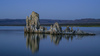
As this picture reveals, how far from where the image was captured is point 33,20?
41000 millimetres

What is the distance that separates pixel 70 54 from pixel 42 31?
2249 centimetres

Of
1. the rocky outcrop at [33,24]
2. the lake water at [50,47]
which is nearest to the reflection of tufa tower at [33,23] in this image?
the rocky outcrop at [33,24]

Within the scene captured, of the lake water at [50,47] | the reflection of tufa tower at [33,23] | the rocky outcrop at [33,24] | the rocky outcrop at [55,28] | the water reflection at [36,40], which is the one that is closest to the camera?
the lake water at [50,47]

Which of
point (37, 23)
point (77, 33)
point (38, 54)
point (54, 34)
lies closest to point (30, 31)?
point (37, 23)

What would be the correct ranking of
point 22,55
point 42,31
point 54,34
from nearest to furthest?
point 22,55 < point 54,34 < point 42,31

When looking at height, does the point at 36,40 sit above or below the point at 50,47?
below

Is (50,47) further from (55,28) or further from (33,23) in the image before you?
(33,23)

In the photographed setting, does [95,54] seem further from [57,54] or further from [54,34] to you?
[54,34]

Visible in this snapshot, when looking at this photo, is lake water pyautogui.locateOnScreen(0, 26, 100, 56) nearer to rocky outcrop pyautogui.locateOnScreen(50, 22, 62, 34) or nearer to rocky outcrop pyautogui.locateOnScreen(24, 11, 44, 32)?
rocky outcrop pyautogui.locateOnScreen(50, 22, 62, 34)

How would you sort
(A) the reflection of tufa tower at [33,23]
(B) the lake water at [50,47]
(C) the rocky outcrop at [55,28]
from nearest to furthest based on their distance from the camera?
(B) the lake water at [50,47] → (C) the rocky outcrop at [55,28] → (A) the reflection of tufa tower at [33,23]

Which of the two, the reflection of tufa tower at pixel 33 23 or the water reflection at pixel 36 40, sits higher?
the reflection of tufa tower at pixel 33 23

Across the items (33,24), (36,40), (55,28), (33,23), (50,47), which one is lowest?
(36,40)

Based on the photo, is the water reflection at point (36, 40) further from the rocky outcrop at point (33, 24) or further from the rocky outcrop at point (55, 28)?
the rocky outcrop at point (33, 24)

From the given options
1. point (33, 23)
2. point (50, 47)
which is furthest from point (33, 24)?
point (50, 47)
